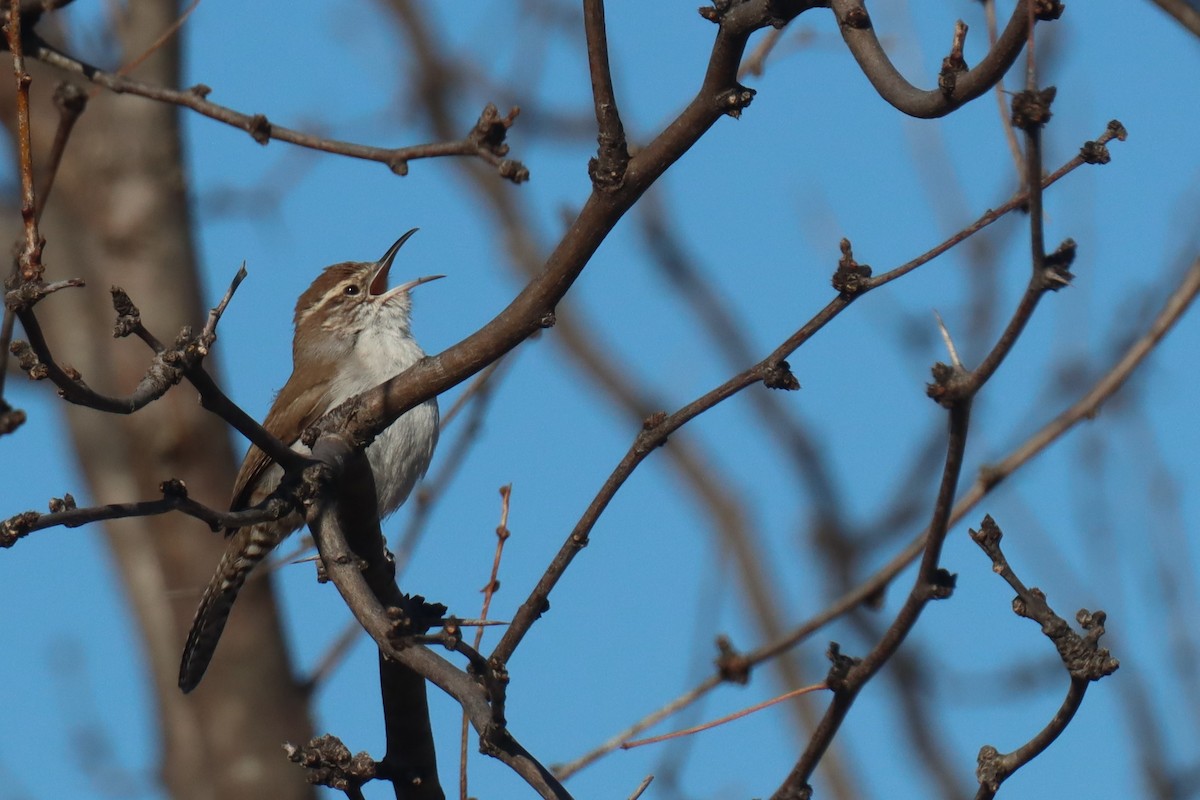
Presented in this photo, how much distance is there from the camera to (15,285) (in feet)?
8.61

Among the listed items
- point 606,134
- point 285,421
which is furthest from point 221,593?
point 606,134

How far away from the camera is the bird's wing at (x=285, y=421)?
6.06 metres

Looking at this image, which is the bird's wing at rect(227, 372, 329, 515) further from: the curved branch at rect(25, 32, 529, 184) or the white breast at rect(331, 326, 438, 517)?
the curved branch at rect(25, 32, 529, 184)

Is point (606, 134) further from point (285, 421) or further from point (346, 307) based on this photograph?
point (346, 307)

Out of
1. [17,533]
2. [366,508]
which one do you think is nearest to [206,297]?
[366,508]

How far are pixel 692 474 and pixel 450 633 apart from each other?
28.0 ft

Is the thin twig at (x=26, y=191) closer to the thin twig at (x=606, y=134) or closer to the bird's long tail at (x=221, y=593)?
the thin twig at (x=606, y=134)

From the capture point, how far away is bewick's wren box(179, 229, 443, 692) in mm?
6023

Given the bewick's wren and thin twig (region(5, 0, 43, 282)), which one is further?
the bewick's wren

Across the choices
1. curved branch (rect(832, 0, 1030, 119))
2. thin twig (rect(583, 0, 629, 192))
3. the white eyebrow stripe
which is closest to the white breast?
the white eyebrow stripe

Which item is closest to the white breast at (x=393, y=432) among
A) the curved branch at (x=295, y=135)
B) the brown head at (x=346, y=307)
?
the brown head at (x=346, y=307)

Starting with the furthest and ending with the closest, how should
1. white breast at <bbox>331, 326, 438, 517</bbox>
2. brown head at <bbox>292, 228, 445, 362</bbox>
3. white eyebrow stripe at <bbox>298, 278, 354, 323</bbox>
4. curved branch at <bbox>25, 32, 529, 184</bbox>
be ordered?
1. white eyebrow stripe at <bbox>298, 278, 354, 323</bbox>
2. brown head at <bbox>292, 228, 445, 362</bbox>
3. white breast at <bbox>331, 326, 438, 517</bbox>
4. curved branch at <bbox>25, 32, 529, 184</bbox>

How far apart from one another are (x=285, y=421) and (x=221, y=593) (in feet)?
2.94

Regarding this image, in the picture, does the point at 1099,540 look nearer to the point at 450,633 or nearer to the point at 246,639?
the point at 246,639
